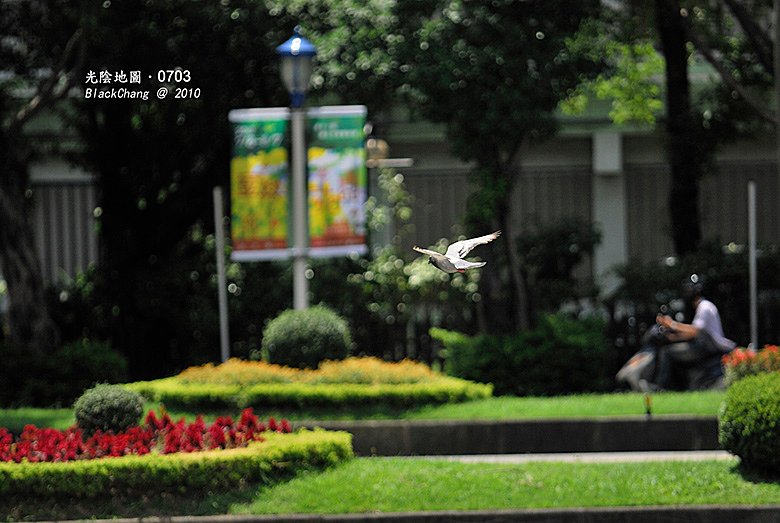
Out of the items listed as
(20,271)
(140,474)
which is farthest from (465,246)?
(20,271)

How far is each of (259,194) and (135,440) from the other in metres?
7.74

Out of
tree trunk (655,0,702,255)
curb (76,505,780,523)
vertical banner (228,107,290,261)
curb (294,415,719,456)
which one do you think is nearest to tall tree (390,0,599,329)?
vertical banner (228,107,290,261)

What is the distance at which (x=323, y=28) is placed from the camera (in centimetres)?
2333

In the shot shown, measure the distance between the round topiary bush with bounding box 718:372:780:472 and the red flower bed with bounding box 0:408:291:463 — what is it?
150 inches

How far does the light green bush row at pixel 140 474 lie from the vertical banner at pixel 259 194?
7849mm

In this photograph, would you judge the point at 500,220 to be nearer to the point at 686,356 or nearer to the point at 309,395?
the point at 686,356

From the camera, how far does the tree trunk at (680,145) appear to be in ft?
80.7

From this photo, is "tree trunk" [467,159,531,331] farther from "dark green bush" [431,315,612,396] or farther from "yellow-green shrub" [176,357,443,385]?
"yellow-green shrub" [176,357,443,385]

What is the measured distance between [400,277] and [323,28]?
378cm

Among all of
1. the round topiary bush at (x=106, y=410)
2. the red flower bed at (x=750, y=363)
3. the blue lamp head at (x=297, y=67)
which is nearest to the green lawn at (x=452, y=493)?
the round topiary bush at (x=106, y=410)

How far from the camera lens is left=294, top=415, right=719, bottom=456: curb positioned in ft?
53.4

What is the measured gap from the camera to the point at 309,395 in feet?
58.2

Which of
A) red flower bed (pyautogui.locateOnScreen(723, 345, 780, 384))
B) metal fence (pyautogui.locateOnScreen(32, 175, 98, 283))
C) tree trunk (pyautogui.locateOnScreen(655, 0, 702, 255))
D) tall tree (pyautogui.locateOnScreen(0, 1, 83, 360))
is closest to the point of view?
red flower bed (pyautogui.locateOnScreen(723, 345, 780, 384))

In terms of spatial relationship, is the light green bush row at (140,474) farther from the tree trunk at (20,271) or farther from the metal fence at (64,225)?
the metal fence at (64,225)
